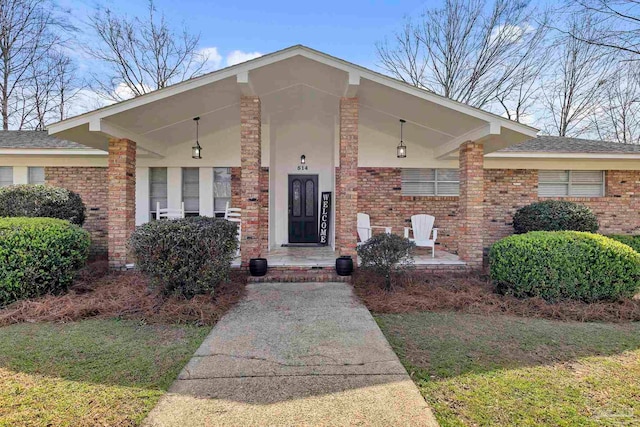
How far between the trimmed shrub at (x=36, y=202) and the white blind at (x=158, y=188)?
1.82 m

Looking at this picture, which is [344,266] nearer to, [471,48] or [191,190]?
[191,190]

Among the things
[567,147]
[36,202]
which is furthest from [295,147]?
[567,147]

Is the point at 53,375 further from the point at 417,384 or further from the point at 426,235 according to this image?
the point at 426,235

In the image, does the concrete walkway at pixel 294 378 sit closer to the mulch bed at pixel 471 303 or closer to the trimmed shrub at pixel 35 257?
the mulch bed at pixel 471 303

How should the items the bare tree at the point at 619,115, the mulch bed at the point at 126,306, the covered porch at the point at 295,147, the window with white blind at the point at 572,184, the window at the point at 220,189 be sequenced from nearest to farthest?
the mulch bed at the point at 126,306, the covered porch at the point at 295,147, the window at the point at 220,189, the window with white blind at the point at 572,184, the bare tree at the point at 619,115

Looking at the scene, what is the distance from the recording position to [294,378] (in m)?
2.75

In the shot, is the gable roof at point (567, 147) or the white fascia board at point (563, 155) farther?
the gable roof at point (567, 147)

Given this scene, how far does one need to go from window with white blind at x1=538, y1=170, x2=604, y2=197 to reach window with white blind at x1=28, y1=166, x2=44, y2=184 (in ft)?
44.8

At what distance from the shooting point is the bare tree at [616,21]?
860 centimetres

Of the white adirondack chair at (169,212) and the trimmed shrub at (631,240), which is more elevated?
the white adirondack chair at (169,212)

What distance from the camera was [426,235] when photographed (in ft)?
26.9

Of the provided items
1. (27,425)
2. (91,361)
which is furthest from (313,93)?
(27,425)

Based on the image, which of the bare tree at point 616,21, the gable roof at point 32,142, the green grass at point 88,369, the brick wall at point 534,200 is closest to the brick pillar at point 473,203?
the brick wall at point 534,200

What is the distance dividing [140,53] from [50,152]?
12.1 metres
